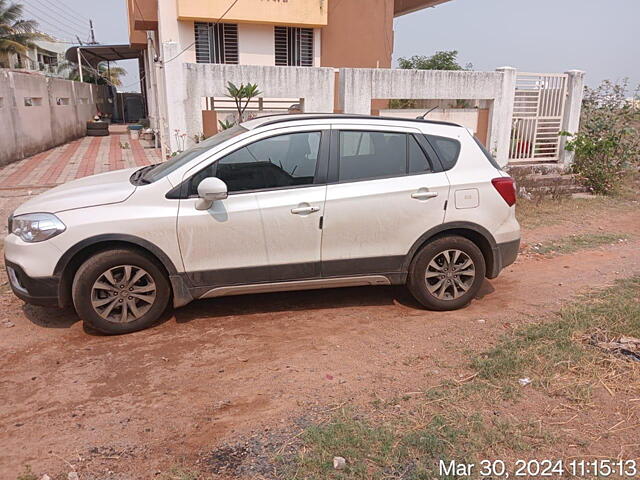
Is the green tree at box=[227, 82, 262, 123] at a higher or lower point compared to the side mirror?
higher

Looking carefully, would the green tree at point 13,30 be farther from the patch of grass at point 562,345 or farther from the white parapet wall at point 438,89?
the patch of grass at point 562,345

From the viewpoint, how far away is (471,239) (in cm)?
491

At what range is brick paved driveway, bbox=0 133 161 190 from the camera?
11.2 metres

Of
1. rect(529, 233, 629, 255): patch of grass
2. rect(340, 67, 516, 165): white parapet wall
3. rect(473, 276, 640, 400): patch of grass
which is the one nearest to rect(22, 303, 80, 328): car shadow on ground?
rect(473, 276, 640, 400): patch of grass

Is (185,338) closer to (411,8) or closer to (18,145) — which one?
(18,145)

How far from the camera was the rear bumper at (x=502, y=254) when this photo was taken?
16.1ft

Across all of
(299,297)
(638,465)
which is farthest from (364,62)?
(638,465)

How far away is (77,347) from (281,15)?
13178 millimetres

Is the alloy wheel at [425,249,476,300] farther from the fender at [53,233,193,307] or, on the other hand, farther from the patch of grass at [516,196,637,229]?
the patch of grass at [516,196,637,229]

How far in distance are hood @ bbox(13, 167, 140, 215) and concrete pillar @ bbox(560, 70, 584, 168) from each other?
9.91 metres

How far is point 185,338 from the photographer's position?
429 centimetres

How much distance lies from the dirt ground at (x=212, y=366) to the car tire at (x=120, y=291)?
6.0 inches

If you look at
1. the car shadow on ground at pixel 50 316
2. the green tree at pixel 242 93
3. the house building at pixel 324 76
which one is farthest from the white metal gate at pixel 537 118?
the car shadow on ground at pixel 50 316

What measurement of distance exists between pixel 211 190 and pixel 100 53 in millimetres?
31635
